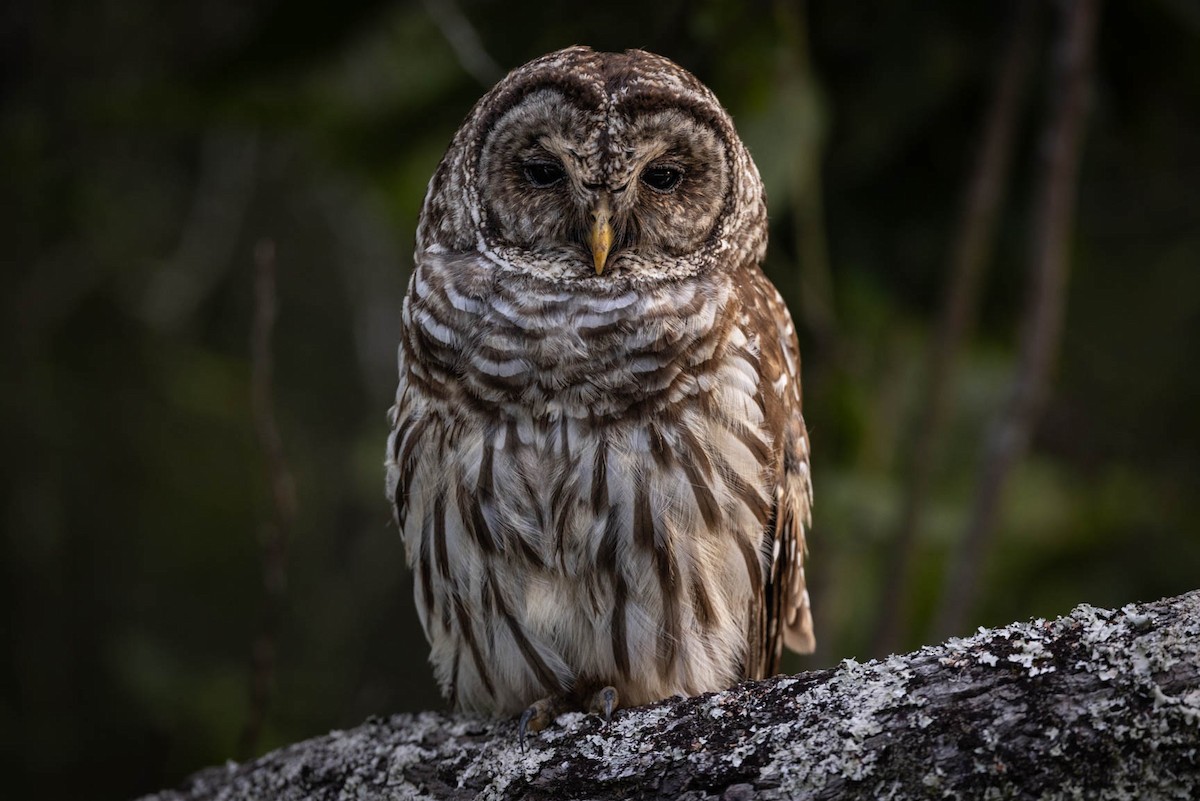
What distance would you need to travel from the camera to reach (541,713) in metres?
2.66

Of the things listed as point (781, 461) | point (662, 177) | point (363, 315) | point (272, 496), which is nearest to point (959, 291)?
point (781, 461)

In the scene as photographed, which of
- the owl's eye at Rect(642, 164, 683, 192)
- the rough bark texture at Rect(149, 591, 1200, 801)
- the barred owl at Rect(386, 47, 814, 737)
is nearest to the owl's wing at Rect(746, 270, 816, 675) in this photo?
the barred owl at Rect(386, 47, 814, 737)

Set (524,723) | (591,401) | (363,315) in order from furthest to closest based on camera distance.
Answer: (363,315) → (591,401) → (524,723)

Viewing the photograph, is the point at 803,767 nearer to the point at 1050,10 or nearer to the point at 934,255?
the point at 934,255

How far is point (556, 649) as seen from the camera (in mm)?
2740

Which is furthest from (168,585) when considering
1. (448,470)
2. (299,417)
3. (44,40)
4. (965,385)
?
(965,385)

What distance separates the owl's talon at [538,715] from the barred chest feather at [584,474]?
8 centimetres

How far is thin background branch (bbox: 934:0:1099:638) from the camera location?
337cm

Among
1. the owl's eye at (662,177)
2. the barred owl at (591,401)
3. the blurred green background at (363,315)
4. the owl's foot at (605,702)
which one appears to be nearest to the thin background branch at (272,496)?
the barred owl at (591,401)

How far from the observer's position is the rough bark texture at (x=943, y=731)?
164 centimetres

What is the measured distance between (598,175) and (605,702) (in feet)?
3.69

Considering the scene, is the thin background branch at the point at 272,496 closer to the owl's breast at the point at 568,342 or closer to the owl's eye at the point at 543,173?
the owl's breast at the point at 568,342

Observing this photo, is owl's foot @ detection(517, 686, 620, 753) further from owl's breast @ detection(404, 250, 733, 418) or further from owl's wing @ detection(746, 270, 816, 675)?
owl's breast @ detection(404, 250, 733, 418)

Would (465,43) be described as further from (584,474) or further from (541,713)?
(541,713)
